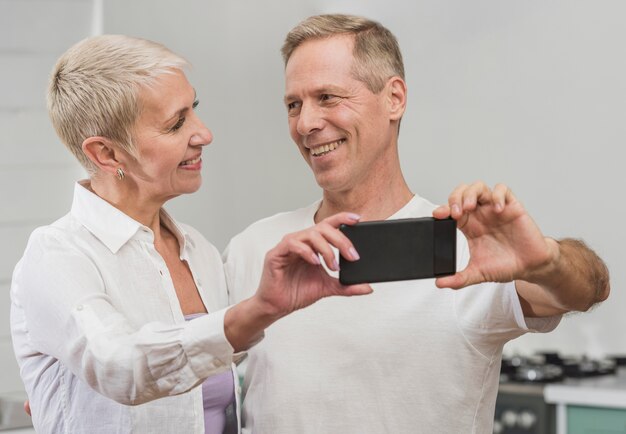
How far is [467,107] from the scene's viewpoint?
380cm

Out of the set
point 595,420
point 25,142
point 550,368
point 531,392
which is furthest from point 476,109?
point 25,142

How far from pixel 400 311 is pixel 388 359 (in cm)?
9

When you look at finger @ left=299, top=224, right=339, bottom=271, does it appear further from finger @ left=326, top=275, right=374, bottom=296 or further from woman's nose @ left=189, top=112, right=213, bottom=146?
woman's nose @ left=189, top=112, right=213, bottom=146

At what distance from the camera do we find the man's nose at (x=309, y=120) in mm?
1962

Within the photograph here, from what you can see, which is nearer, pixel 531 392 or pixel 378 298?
pixel 378 298

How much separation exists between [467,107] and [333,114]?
1.91 m

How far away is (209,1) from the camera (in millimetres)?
4277

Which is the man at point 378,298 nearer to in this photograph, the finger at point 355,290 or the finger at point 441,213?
the finger at point 441,213

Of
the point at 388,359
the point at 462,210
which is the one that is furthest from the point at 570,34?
the point at 462,210

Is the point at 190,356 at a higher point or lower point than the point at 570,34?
lower

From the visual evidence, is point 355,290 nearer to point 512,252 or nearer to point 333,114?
point 512,252

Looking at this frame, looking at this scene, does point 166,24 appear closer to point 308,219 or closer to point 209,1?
point 209,1

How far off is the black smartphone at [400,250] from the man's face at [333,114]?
1.91 ft

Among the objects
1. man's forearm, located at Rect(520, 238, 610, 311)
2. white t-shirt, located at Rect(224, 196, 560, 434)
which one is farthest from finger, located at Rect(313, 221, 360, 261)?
white t-shirt, located at Rect(224, 196, 560, 434)
